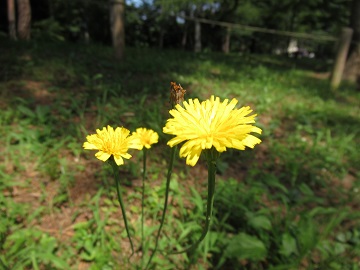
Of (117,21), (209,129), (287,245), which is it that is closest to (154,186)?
(287,245)

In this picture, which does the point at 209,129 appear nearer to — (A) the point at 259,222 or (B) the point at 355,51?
(A) the point at 259,222

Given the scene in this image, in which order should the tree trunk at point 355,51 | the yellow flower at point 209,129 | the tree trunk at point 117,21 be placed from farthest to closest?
the tree trunk at point 355,51 < the tree trunk at point 117,21 < the yellow flower at point 209,129

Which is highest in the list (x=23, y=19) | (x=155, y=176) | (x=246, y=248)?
(x=23, y=19)

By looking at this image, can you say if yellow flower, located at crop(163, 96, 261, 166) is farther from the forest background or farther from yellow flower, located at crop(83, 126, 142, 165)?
the forest background

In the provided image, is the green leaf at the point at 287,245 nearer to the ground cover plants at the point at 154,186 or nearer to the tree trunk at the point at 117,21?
the ground cover plants at the point at 154,186

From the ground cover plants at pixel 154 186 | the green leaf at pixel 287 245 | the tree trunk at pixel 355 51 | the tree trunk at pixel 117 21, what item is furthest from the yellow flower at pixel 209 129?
the tree trunk at pixel 355 51

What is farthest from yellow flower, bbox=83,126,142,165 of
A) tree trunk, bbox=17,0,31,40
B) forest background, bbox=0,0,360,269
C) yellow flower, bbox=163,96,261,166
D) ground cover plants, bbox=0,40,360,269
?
tree trunk, bbox=17,0,31,40

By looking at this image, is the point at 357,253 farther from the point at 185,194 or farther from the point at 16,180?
the point at 16,180
